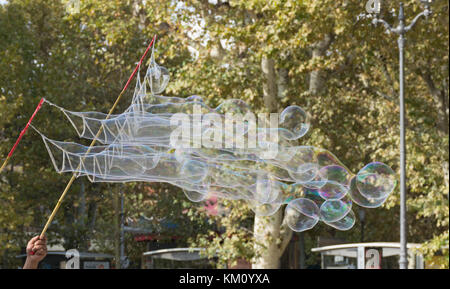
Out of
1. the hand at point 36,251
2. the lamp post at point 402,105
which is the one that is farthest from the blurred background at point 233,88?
the hand at point 36,251

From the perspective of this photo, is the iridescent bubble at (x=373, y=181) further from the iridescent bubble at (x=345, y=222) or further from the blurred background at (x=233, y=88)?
the blurred background at (x=233, y=88)

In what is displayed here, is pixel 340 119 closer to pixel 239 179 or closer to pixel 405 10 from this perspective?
pixel 405 10

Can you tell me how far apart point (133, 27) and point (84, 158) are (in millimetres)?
10947

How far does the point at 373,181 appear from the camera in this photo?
8.72m

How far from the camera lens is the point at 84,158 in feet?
23.9

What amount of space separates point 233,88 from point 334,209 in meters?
7.40

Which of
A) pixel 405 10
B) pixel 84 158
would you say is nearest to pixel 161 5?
pixel 405 10

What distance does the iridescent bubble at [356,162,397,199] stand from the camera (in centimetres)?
868

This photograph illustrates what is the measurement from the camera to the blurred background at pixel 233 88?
48.6ft

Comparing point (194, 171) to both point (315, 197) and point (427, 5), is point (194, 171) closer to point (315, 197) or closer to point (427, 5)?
point (315, 197)

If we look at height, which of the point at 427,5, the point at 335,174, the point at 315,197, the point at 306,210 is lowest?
the point at 306,210

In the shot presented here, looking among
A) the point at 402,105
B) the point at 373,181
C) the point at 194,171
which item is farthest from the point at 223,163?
the point at 402,105

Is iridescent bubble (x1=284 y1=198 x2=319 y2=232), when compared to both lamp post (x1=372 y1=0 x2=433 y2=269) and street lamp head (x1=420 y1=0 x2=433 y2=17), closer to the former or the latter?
lamp post (x1=372 y1=0 x2=433 y2=269)

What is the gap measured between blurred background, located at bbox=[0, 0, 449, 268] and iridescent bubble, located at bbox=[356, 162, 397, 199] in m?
4.63
